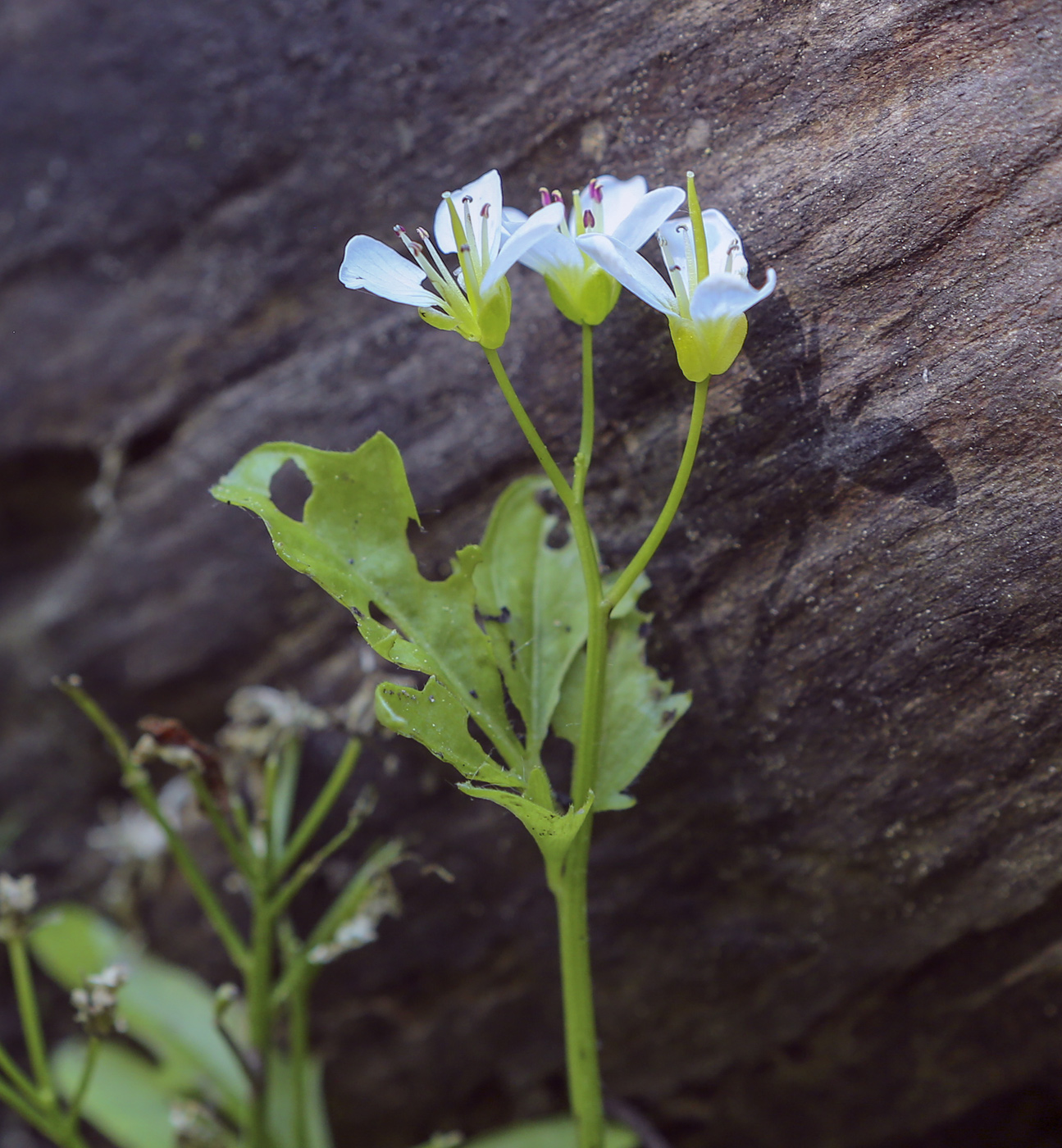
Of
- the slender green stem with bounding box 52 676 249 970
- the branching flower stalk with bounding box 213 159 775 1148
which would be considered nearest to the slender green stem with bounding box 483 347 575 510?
the branching flower stalk with bounding box 213 159 775 1148

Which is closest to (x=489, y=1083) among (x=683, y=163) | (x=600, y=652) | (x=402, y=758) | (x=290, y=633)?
(x=402, y=758)

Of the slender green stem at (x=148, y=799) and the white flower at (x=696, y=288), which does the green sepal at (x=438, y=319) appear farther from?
the slender green stem at (x=148, y=799)

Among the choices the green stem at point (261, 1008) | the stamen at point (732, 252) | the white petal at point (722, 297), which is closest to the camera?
the white petal at point (722, 297)

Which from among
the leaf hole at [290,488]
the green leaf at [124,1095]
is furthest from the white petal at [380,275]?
the green leaf at [124,1095]

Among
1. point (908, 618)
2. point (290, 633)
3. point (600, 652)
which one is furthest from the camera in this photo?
point (290, 633)

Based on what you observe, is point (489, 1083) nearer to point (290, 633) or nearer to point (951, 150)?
point (290, 633)

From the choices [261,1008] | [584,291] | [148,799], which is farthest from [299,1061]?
[584,291]
